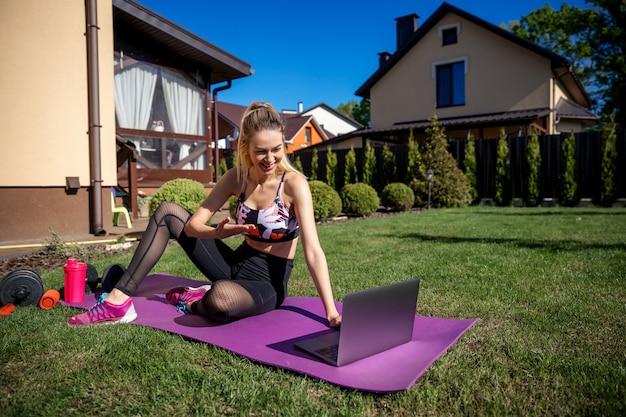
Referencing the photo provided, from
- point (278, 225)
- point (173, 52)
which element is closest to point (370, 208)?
A: point (173, 52)

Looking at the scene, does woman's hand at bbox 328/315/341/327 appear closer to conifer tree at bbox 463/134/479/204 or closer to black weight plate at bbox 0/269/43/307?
black weight plate at bbox 0/269/43/307

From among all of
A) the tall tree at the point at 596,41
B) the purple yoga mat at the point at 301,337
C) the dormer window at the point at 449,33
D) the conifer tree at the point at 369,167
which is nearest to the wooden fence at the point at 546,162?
the conifer tree at the point at 369,167

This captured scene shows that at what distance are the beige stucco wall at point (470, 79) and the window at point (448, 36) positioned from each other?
0.63 feet

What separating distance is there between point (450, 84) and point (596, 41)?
50.4ft

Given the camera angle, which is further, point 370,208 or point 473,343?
point 370,208

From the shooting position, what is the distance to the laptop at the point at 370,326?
207 cm

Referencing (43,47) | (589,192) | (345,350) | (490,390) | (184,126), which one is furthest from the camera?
(589,192)

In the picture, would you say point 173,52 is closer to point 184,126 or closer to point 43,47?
point 184,126

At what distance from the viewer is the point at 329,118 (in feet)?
155

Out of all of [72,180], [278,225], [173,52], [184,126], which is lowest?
[278,225]

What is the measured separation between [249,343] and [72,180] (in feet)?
19.5

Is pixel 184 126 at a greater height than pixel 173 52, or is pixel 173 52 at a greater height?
pixel 173 52

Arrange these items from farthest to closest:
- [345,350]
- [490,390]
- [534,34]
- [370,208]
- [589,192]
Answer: [534,34]
[589,192]
[370,208]
[345,350]
[490,390]

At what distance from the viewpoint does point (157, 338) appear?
2.66 meters
